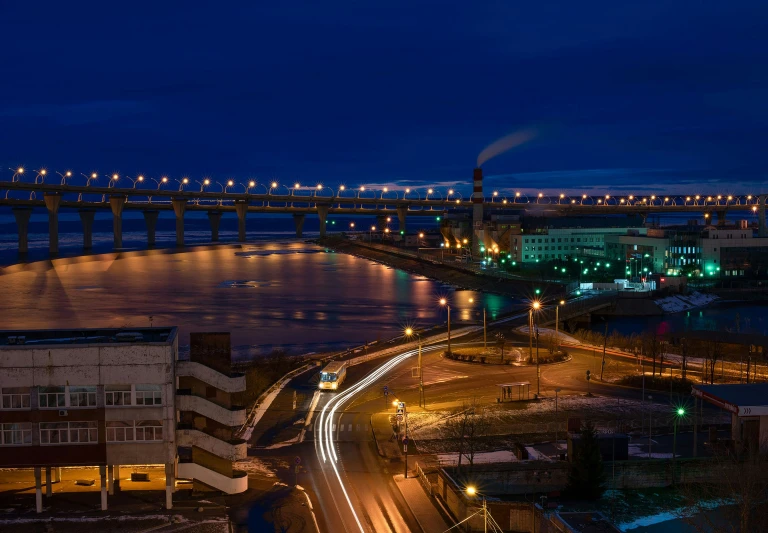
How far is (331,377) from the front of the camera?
1517 cm

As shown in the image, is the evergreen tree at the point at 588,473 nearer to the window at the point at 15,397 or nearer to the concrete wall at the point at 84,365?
the concrete wall at the point at 84,365

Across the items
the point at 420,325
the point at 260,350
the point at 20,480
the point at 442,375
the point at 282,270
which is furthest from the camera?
the point at 282,270

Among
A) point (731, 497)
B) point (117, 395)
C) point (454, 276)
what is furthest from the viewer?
point (454, 276)

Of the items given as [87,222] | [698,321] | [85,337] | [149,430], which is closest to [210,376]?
[149,430]

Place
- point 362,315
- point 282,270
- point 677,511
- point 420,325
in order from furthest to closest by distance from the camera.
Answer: point 282,270 < point 362,315 < point 420,325 < point 677,511

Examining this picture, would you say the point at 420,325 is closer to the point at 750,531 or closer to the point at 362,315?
the point at 362,315

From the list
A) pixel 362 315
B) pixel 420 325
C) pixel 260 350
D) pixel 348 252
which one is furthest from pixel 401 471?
pixel 348 252

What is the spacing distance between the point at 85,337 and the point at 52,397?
137 cm

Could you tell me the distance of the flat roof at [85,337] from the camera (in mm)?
9898

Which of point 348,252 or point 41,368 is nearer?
point 41,368

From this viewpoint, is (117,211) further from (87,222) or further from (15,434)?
(15,434)

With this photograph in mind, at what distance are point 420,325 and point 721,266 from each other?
2119 centimetres

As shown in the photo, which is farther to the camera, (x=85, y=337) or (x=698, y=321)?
(x=698, y=321)

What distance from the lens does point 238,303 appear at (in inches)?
1261
